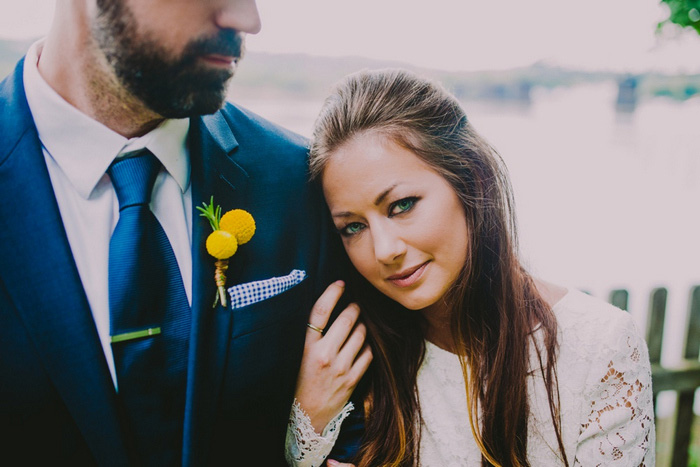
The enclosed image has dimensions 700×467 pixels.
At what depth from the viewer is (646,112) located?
17812 millimetres

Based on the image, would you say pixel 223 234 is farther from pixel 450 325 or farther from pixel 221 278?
pixel 450 325

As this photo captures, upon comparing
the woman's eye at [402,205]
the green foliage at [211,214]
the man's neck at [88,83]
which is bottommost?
the woman's eye at [402,205]

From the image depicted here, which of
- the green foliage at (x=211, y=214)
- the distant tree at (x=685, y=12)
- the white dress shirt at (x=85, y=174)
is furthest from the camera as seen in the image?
the distant tree at (x=685, y=12)

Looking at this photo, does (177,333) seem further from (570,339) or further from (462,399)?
(570,339)

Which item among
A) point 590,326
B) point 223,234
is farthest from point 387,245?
point 590,326

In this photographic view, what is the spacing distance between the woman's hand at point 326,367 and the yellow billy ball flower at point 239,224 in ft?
1.25

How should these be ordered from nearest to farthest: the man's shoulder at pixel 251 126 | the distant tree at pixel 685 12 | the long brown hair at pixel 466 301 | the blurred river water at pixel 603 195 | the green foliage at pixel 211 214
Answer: the green foliage at pixel 211 214 < the man's shoulder at pixel 251 126 < the long brown hair at pixel 466 301 < the distant tree at pixel 685 12 < the blurred river water at pixel 603 195

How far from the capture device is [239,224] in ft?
4.59

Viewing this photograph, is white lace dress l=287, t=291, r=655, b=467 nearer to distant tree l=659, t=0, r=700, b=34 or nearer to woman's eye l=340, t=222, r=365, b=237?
woman's eye l=340, t=222, r=365, b=237

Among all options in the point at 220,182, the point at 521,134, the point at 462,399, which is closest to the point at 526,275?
the point at 462,399

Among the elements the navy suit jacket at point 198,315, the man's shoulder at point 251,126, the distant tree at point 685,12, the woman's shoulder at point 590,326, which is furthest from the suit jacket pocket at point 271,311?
the distant tree at point 685,12

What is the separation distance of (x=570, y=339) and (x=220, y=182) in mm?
1253

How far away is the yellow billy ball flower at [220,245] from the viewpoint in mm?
1342

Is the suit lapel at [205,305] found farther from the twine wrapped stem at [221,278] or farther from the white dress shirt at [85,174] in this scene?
the white dress shirt at [85,174]
